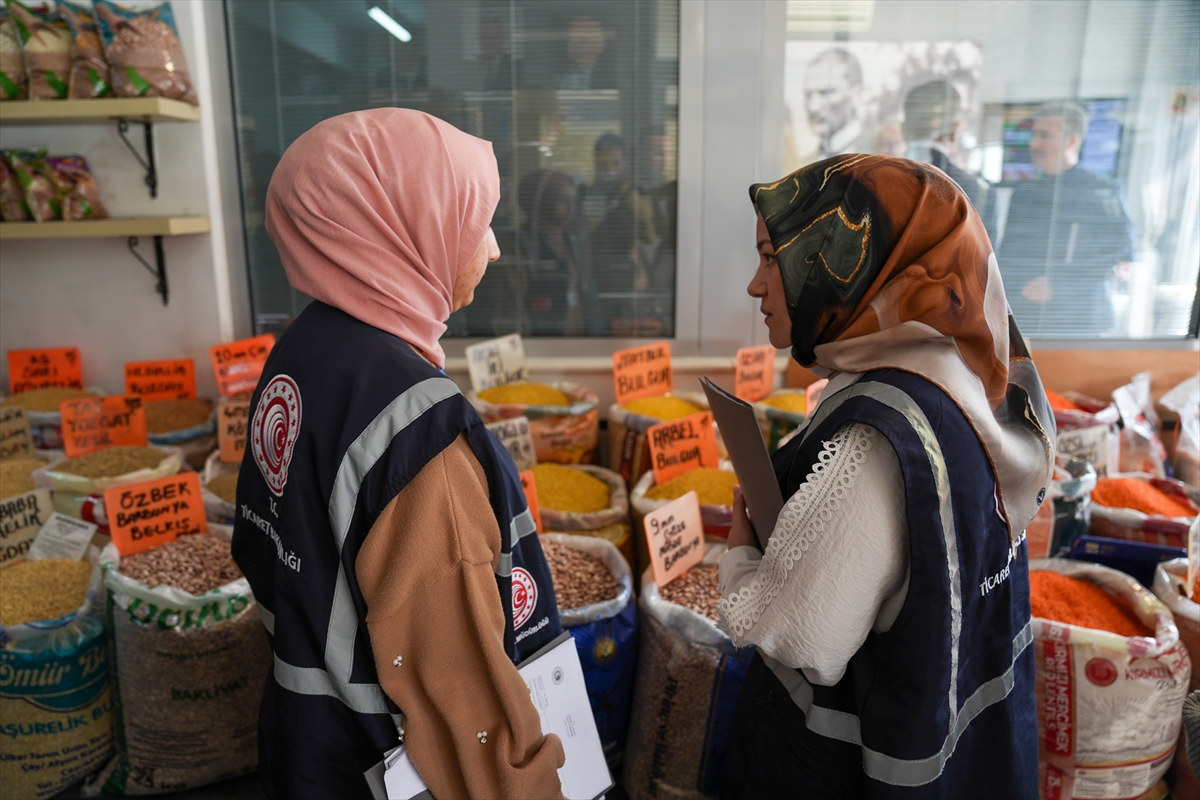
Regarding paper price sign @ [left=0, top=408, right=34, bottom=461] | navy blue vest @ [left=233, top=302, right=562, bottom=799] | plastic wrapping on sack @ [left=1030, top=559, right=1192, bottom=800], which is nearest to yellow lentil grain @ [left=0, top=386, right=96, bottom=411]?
paper price sign @ [left=0, top=408, right=34, bottom=461]

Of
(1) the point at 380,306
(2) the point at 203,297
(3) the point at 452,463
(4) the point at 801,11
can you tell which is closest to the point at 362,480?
(3) the point at 452,463

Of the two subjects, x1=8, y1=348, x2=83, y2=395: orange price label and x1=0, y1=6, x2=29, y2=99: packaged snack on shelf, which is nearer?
x1=0, y1=6, x2=29, y2=99: packaged snack on shelf

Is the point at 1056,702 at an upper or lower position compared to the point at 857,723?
lower

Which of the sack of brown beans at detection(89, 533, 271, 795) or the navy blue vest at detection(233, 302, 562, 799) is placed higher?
the navy blue vest at detection(233, 302, 562, 799)

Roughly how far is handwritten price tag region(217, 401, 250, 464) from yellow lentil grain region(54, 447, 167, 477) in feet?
0.47

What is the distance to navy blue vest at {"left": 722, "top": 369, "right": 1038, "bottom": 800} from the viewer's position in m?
0.77

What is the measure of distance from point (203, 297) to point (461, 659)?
1954 millimetres

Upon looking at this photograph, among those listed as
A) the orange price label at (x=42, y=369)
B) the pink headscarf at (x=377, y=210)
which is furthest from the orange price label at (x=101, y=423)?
the pink headscarf at (x=377, y=210)

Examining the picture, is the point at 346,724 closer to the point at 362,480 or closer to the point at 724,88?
the point at 362,480

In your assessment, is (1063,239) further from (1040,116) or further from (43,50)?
(43,50)

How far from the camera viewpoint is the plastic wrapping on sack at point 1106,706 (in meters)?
1.34

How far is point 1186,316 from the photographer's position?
245cm

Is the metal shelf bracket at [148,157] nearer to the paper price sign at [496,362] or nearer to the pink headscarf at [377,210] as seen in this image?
the paper price sign at [496,362]

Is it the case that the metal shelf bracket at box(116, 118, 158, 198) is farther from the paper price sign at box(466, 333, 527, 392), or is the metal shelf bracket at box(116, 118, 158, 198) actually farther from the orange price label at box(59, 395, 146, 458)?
the paper price sign at box(466, 333, 527, 392)
